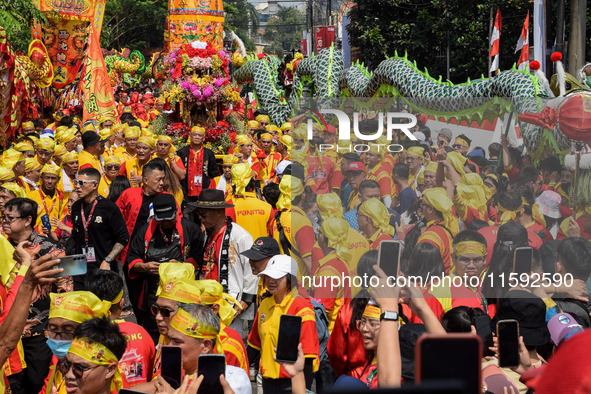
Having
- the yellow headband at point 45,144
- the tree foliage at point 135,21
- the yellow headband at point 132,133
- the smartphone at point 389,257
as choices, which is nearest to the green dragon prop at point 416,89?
the smartphone at point 389,257

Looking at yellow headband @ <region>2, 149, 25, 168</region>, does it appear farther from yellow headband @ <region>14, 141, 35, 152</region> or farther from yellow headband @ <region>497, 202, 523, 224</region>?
yellow headband @ <region>497, 202, 523, 224</region>

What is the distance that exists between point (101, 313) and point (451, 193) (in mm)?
2186

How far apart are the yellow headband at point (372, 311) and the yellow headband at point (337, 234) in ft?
1.97

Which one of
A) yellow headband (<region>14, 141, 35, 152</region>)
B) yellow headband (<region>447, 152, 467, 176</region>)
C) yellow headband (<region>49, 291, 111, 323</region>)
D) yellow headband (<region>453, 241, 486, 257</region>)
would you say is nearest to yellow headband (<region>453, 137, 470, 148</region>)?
yellow headband (<region>447, 152, 467, 176</region>)

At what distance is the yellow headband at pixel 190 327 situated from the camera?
297 centimetres

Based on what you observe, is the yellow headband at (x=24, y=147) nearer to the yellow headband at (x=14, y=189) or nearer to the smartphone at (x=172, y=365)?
the yellow headband at (x=14, y=189)

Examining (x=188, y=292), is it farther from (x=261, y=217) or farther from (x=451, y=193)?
(x=261, y=217)

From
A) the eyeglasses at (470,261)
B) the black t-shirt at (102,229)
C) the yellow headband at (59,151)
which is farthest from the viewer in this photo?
the yellow headband at (59,151)

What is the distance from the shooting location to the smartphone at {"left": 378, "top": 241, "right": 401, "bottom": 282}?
2684 mm

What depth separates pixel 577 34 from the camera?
35.7ft

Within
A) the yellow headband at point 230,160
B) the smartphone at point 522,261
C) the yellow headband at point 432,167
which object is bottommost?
the smartphone at point 522,261

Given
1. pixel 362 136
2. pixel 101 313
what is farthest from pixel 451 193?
pixel 101 313

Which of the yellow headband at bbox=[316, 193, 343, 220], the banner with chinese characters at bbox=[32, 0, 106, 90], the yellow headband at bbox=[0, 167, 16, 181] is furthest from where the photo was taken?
the banner with chinese characters at bbox=[32, 0, 106, 90]

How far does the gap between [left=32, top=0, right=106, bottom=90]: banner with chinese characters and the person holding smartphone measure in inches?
669
